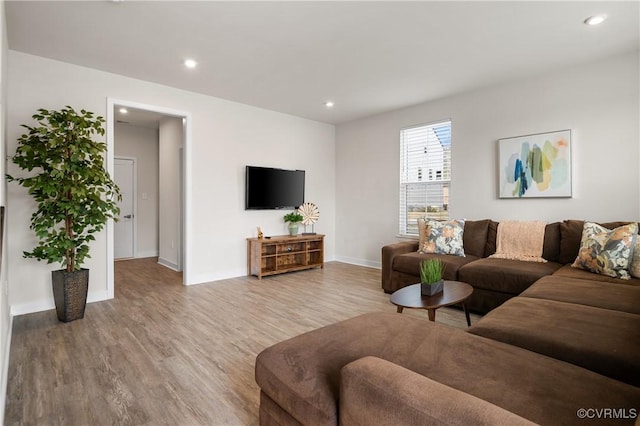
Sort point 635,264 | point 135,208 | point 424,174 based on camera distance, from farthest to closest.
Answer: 1. point 135,208
2. point 424,174
3. point 635,264

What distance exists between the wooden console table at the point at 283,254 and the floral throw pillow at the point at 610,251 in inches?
138

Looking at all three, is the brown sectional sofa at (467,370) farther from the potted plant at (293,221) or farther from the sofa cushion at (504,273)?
the potted plant at (293,221)

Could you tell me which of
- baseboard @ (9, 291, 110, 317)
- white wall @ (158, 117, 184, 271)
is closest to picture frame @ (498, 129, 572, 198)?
white wall @ (158, 117, 184, 271)

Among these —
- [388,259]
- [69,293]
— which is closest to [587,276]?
[388,259]

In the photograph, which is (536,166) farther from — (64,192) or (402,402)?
(64,192)

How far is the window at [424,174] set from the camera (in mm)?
4707

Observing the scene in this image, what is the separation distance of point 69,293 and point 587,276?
459cm

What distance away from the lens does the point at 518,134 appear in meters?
3.93

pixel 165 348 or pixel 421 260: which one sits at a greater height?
pixel 421 260

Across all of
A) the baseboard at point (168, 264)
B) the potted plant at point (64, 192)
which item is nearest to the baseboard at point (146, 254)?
the baseboard at point (168, 264)

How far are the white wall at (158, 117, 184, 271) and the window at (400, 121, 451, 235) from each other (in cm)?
361

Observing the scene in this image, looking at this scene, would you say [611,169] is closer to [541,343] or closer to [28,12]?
[541,343]

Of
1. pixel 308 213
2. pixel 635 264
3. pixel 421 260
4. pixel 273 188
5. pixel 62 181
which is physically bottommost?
pixel 421 260

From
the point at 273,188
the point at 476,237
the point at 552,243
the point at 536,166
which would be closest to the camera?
the point at 552,243
